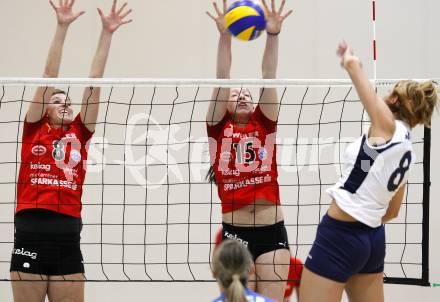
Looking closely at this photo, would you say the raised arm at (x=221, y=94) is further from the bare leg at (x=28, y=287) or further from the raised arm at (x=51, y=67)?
the bare leg at (x=28, y=287)

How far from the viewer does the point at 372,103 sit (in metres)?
3.42

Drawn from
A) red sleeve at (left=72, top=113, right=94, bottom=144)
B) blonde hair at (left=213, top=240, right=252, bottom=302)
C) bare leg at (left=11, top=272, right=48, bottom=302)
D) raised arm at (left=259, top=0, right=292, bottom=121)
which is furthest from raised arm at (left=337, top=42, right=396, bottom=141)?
bare leg at (left=11, top=272, right=48, bottom=302)

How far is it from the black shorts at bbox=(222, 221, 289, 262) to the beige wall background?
2.42 m

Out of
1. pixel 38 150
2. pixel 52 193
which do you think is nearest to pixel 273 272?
pixel 52 193

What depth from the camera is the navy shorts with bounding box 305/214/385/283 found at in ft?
11.7

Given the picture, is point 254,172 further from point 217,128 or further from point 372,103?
point 372,103

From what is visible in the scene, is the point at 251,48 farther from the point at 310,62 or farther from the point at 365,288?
the point at 365,288

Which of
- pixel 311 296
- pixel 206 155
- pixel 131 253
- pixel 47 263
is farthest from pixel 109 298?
pixel 311 296

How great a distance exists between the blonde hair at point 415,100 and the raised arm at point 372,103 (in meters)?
0.17

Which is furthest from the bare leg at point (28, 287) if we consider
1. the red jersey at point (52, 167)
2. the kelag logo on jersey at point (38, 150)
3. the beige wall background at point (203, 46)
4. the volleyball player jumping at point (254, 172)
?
the beige wall background at point (203, 46)

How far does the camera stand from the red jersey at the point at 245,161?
185 inches

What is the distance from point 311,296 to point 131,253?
3746 mm

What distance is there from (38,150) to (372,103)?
2.47 meters

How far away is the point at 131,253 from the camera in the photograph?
7066 mm
